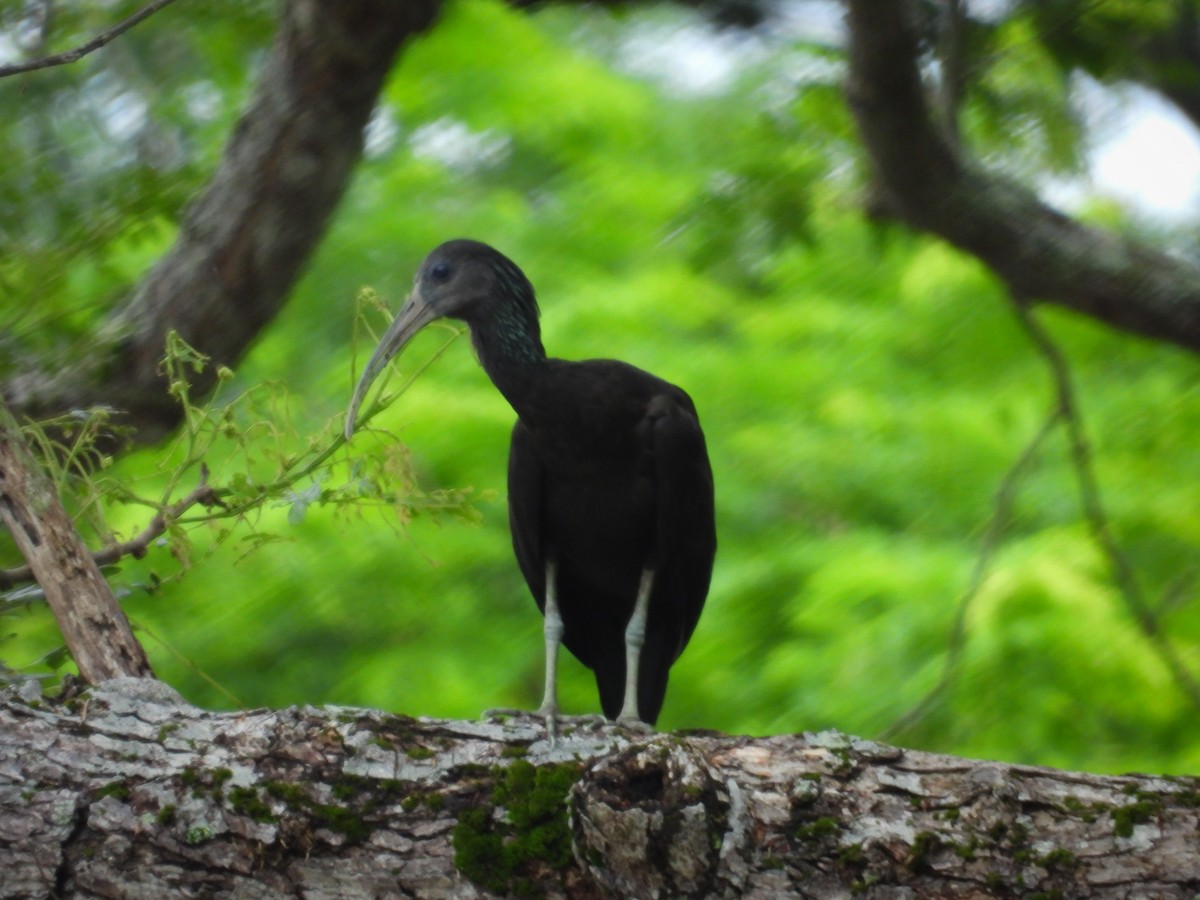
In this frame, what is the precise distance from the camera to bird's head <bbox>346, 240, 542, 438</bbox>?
378 cm

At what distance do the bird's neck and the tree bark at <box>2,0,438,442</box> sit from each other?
2.51 ft

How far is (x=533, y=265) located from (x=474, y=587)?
68.2 inches

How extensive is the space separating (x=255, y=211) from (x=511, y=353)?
3.11 ft

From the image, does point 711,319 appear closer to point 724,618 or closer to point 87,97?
point 724,618

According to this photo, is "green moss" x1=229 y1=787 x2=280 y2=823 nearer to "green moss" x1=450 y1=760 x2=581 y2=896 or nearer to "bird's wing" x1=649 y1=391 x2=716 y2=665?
"green moss" x1=450 y1=760 x2=581 y2=896

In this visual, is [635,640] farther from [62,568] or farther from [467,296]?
[62,568]

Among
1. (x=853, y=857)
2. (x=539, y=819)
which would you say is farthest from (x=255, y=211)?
(x=853, y=857)

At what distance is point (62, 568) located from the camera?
2.68m

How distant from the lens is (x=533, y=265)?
6820mm

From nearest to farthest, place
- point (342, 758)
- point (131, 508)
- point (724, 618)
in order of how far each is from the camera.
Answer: point (342, 758) < point (131, 508) < point (724, 618)

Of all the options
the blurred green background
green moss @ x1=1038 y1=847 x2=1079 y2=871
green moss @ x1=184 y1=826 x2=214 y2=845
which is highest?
green moss @ x1=184 y1=826 x2=214 y2=845

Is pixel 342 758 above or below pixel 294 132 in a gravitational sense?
below

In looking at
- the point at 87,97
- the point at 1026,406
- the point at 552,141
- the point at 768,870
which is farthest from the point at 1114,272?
the point at 87,97

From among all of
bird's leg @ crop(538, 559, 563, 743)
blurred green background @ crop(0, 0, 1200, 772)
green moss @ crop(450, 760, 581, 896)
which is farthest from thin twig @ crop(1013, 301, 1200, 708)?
green moss @ crop(450, 760, 581, 896)
